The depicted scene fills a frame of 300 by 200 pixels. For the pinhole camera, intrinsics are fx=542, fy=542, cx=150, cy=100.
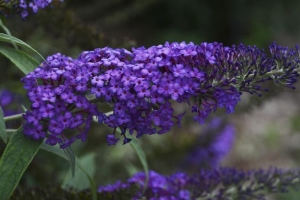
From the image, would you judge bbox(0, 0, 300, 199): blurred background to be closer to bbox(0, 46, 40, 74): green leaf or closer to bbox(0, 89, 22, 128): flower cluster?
bbox(0, 89, 22, 128): flower cluster

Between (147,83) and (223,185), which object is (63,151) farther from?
(223,185)

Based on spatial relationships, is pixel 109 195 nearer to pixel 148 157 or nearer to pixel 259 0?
pixel 148 157

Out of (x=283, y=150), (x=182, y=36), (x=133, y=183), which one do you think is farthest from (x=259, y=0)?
(x=133, y=183)

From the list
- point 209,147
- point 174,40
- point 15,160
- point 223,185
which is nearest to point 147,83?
point 15,160

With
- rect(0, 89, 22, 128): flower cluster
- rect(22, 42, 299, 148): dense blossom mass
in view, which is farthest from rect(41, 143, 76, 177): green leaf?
rect(0, 89, 22, 128): flower cluster

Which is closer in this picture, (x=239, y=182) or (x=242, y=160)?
(x=239, y=182)

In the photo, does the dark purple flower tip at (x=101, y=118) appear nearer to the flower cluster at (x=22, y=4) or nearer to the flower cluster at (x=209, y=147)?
the flower cluster at (x=22, y=4)

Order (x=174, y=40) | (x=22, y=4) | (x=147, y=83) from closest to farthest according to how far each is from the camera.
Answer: (x=147, y=83) → (x=22, y=4) → (x=174, y=40)
